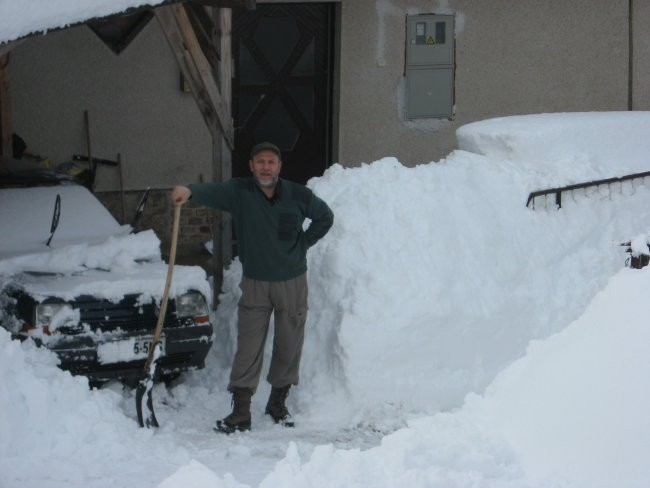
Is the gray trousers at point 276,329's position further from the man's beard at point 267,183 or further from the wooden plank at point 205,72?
the wooden plank at point 205,72

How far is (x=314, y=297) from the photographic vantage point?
28.6ft

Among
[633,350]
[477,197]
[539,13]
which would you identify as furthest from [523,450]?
[539,13]

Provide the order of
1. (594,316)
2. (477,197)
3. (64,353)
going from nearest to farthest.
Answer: (594,316) → (64,353) → (477,197)

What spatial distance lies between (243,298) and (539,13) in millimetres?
6734

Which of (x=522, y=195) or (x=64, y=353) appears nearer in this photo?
(x=64, y=353)

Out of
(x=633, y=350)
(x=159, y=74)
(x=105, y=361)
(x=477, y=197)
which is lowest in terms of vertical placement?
(x=105, y=361)

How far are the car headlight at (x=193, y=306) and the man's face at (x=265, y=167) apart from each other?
959 mm

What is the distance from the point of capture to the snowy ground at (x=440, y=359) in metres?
4.85

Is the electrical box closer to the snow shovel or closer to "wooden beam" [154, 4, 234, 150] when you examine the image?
"wooden beam" [154, 4, 234, 150]

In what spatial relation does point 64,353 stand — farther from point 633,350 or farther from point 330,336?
point 633,350

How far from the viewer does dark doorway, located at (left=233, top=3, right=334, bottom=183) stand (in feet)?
42.8

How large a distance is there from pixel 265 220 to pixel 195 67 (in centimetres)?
176

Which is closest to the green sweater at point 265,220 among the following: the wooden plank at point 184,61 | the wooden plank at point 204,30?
the wooden plank at point 184,61

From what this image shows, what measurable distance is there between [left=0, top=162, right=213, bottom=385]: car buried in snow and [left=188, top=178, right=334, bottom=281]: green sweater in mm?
569
